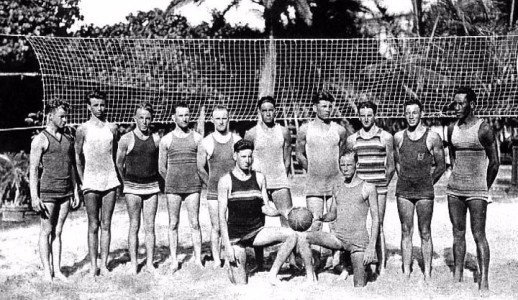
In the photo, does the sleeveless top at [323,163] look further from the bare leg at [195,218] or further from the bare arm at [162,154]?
the bare arm at [162,154]

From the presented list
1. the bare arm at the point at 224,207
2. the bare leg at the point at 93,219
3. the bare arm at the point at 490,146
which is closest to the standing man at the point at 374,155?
the bare arm at the point at 490,146

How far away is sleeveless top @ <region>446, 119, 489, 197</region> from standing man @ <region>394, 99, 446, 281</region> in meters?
0.26

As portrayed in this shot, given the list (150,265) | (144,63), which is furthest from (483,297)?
(144,63)

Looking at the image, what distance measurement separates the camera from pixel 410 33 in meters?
20.0

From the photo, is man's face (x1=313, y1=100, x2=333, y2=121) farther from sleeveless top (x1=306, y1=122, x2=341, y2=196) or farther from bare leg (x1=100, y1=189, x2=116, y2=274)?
bare leg (x1=100, y1=189, x2=116, y2=274)

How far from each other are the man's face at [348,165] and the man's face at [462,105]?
111cm

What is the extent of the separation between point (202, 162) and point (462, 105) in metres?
2.75

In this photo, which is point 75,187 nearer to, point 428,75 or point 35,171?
point 35,171

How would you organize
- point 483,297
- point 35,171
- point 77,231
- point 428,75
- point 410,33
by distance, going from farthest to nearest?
1. point 410,33
2. point 428,75
3. point 77,231
4. point 35,171
5. point 483,297

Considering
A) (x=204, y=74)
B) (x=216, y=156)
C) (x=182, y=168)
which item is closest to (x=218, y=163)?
(x=216, y=156)

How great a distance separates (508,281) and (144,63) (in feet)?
31.8

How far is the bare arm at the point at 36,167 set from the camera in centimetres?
632

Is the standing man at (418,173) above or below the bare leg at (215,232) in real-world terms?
above

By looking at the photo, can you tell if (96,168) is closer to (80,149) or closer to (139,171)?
(80,149)
